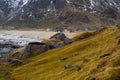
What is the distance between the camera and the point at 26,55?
148m

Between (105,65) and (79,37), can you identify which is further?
(79,37)

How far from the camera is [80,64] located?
9225 cm

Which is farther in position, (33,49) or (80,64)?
(33,49)

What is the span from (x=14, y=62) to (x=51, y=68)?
3158 centimetres

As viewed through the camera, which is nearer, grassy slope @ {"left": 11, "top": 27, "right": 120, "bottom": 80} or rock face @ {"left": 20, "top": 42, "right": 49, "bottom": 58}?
grassy slope @ {"left": 11, "top": 27, "right": 120, "bottom": 80}

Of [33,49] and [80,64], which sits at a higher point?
[33,49]

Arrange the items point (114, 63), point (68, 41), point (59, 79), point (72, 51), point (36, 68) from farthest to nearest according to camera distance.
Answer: point (68, 41) → point (72, 51) → point (36, 68) → point (59, 79) → point (114, 63)

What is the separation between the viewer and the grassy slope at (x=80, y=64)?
203 feet

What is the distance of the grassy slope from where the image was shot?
61812 mm

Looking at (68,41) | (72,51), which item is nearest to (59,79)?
(72,51)

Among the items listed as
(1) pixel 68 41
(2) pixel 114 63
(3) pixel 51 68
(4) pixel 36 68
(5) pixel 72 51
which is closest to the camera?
(2) pixel 114 63

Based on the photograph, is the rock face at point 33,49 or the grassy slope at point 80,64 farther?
the rock face at point 33,49

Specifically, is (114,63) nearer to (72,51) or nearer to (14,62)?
Result: (72,51)

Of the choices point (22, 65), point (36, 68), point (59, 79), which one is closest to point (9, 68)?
point (22, 65)
